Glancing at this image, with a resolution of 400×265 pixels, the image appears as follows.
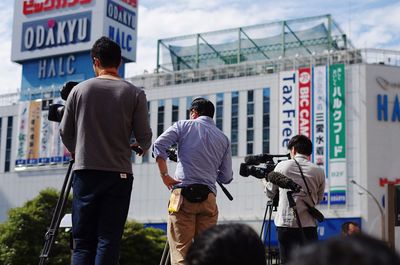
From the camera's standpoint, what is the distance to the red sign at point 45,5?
176 ft

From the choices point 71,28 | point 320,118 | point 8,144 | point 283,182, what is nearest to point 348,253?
point 283,182

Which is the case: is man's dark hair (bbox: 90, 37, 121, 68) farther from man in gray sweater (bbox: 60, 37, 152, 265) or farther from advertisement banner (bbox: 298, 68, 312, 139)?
advertisement banner (bbox: 298, 68, 312, 139)

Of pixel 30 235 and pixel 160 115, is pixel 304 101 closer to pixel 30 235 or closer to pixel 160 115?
pixel 160 115

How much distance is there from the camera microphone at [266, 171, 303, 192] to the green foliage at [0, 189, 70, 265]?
21.9m

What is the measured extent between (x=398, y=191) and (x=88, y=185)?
3730 mm

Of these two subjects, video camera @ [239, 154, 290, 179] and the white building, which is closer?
video camera @ [239, 154, 290, 179]

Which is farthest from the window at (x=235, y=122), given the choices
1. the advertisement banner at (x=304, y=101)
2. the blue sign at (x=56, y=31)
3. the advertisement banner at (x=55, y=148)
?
the advertisement banner at (x=55, y=148)

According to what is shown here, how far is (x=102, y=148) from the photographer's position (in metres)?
4.41

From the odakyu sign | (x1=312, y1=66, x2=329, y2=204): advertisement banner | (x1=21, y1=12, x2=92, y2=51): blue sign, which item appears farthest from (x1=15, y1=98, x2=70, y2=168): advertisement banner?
(x1=312, y1=66, x2=329, y2=204): advertisement banner

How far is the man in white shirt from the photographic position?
5883 millimetres

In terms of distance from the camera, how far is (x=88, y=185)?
4309mm

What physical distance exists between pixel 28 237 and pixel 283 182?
23.2 m

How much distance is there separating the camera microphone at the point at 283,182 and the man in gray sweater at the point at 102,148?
141 centimetres

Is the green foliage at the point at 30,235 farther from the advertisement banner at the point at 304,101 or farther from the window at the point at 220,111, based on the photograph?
the window at the point at 220,111
